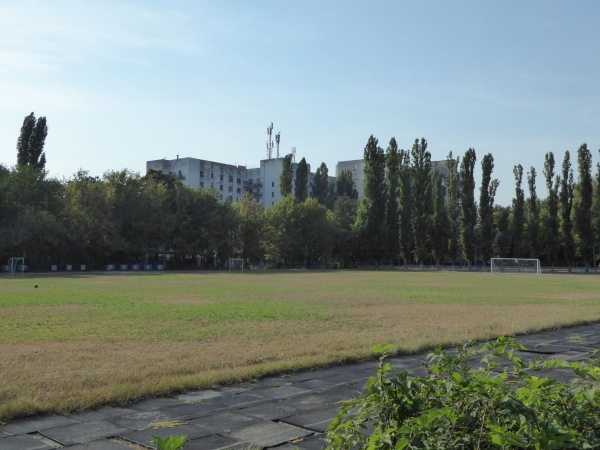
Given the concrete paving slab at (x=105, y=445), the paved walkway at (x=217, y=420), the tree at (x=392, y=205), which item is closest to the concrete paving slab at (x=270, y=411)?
the paved walkway at (x=217, y=420)

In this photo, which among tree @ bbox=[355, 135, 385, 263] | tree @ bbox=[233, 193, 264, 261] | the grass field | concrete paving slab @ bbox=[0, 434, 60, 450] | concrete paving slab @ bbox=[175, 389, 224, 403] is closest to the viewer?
concrete paving slab @ bbox=[0, 434, 60, 450]

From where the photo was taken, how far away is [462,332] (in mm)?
11805

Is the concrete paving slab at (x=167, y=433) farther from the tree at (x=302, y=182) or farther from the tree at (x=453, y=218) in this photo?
the tree at (x=302, y=182)

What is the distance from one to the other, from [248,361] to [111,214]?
190ft

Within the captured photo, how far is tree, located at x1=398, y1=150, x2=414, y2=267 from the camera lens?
75.4 m

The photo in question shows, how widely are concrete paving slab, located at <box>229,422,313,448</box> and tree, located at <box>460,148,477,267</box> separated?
6729 cm

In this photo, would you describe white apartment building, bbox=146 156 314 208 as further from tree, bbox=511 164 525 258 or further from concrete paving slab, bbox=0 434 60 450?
concrete paving slab, bbox=0 434 60 450

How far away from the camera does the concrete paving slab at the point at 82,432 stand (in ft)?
15.4

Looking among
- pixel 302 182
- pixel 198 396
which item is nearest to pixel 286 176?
pixel 302 182

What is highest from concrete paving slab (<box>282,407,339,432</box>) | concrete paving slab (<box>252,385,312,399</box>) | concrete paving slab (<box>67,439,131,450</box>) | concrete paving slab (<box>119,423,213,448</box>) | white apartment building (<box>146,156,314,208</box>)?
white apartment building (<box>146,156,314,208</box>)

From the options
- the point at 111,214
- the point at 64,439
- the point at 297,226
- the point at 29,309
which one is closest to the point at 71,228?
the point at 111,214

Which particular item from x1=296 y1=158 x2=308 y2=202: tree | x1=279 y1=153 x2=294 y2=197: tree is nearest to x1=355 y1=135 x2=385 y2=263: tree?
x1=296 y1=158 x2=308 y2=202: tree

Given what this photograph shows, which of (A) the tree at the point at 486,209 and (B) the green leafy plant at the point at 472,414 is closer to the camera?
(B) the green leafy plant at the point at 472,414

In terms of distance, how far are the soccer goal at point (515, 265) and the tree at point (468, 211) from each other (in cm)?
388
